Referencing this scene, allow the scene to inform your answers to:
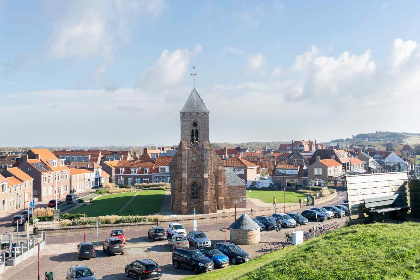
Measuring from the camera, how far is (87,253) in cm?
3017

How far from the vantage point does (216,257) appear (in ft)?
90.1

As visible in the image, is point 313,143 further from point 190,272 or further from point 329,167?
point 190,272

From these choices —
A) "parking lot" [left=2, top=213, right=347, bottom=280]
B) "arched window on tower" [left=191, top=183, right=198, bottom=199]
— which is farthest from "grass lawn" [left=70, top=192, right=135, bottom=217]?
"arched window on tower" [left=191, top=183, right=198, bottom=199]

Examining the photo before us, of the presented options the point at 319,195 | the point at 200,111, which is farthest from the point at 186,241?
the point at 319,195

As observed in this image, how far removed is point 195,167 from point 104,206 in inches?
651

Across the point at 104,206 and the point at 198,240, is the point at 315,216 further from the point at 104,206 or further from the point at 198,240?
the point at 104,206

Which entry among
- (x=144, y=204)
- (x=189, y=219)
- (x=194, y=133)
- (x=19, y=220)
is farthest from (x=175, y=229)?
(x=144, y=204)

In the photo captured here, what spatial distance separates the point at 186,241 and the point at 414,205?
725 inches

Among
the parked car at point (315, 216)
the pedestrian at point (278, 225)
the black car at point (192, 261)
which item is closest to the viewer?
the black car at point (192, 261)

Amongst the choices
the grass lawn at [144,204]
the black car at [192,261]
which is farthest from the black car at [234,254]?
the grass lawn at [144,204]

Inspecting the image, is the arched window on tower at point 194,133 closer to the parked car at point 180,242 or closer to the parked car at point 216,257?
the parked car at point 180,242

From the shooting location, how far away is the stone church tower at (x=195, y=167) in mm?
50244

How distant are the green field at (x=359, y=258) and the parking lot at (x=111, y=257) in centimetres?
1051

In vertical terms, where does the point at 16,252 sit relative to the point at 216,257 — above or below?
above
